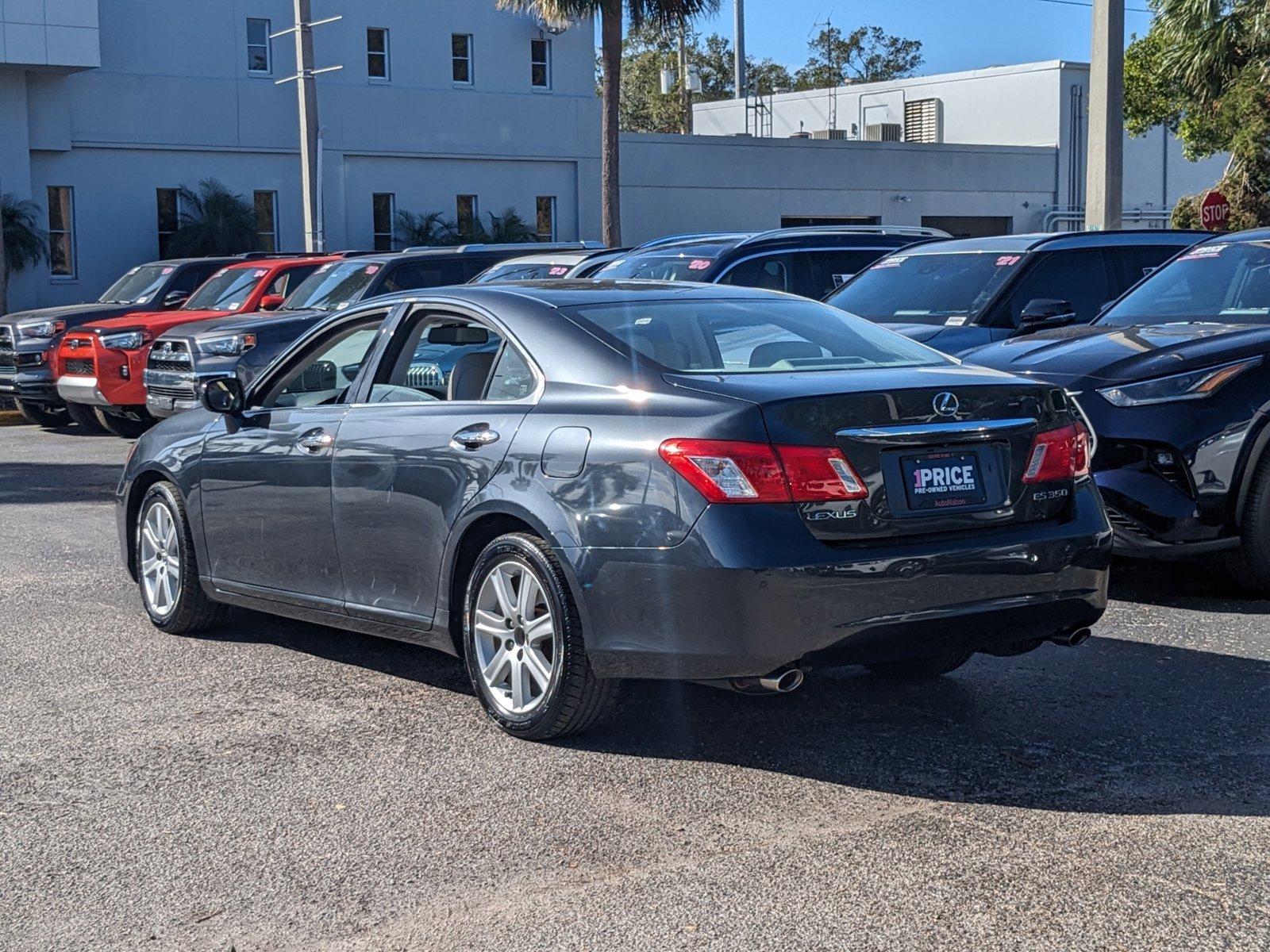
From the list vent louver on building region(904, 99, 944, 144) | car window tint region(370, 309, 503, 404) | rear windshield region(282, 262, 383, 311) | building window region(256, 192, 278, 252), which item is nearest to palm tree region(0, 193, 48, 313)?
building window region(256, 192, 278, 252)

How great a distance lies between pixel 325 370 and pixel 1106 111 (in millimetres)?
11276

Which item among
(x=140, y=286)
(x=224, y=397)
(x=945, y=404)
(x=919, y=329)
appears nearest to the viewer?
(x=945, y=404)

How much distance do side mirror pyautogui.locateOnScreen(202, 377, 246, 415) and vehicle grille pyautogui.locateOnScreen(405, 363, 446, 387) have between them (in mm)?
1019

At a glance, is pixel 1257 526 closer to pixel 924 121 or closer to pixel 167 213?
pixel 167 213

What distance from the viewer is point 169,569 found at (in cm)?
753

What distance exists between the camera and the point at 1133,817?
15.7 feet

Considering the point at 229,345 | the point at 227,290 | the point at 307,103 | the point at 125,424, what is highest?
the point at 307,103

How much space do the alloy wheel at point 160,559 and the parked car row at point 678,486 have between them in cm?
2

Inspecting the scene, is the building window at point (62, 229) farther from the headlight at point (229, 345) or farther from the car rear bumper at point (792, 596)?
the car rear bumper at point (792, 596)

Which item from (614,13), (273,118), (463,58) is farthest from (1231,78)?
(273,118)

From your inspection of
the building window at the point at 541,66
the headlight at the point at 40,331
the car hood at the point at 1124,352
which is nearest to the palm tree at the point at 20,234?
the building window at the point at 541,66

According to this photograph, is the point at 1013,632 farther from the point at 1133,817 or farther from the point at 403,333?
the point at 403,333

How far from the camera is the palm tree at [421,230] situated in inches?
1544

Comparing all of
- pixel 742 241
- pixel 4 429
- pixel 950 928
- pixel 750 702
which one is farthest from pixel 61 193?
pixel 950 928
